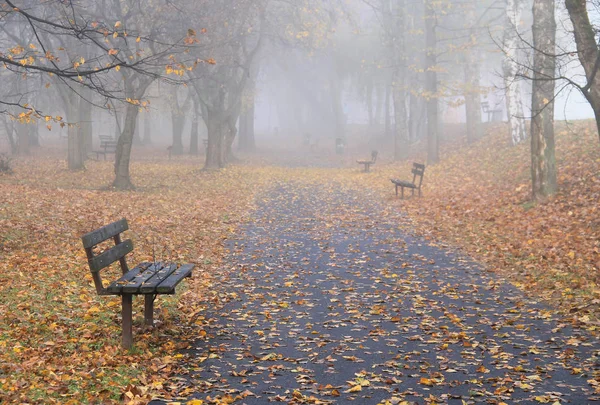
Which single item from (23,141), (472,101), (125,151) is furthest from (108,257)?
(23,141)

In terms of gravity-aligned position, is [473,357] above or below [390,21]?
below

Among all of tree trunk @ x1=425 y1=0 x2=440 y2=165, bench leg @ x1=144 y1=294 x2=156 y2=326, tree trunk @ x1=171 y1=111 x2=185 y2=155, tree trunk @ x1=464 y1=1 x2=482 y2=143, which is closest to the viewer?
bench leg @ x1=144 y1=294 x2=156 y2=326

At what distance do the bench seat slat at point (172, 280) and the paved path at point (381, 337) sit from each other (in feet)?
2.37

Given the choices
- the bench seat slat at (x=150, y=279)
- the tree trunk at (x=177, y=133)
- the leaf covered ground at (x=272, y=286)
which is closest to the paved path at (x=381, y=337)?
the leaf covered ground at (x=272, y=286)

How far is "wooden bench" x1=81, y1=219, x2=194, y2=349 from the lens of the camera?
21.9 ft

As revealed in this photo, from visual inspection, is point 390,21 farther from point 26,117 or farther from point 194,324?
point 194,324

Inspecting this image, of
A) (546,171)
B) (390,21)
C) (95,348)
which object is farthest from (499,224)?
(390,21)

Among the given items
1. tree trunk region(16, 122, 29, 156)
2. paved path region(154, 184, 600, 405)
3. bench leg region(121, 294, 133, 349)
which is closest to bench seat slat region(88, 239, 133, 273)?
bench leg region(121, 294, 133, 349)

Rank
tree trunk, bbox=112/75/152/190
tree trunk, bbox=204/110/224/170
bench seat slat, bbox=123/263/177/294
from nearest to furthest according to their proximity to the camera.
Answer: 1. bench seat slat, bbox=123/263/177/294
2. tree trunk, bbox=112/75/152/190
3. tree trunk, bbox=204/110/224/170

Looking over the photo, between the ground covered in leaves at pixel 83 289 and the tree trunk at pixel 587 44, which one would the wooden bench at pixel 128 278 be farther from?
the tree trunk at pixel 587 44

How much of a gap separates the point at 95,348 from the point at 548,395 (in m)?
4.40

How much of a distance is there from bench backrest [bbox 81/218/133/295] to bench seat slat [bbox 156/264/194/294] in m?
0.66

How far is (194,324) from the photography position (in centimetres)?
782

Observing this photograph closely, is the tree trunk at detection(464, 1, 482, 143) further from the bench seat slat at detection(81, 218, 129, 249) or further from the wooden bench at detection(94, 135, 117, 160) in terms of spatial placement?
the bench seat slat at detection(81, 218, 129, 249)
